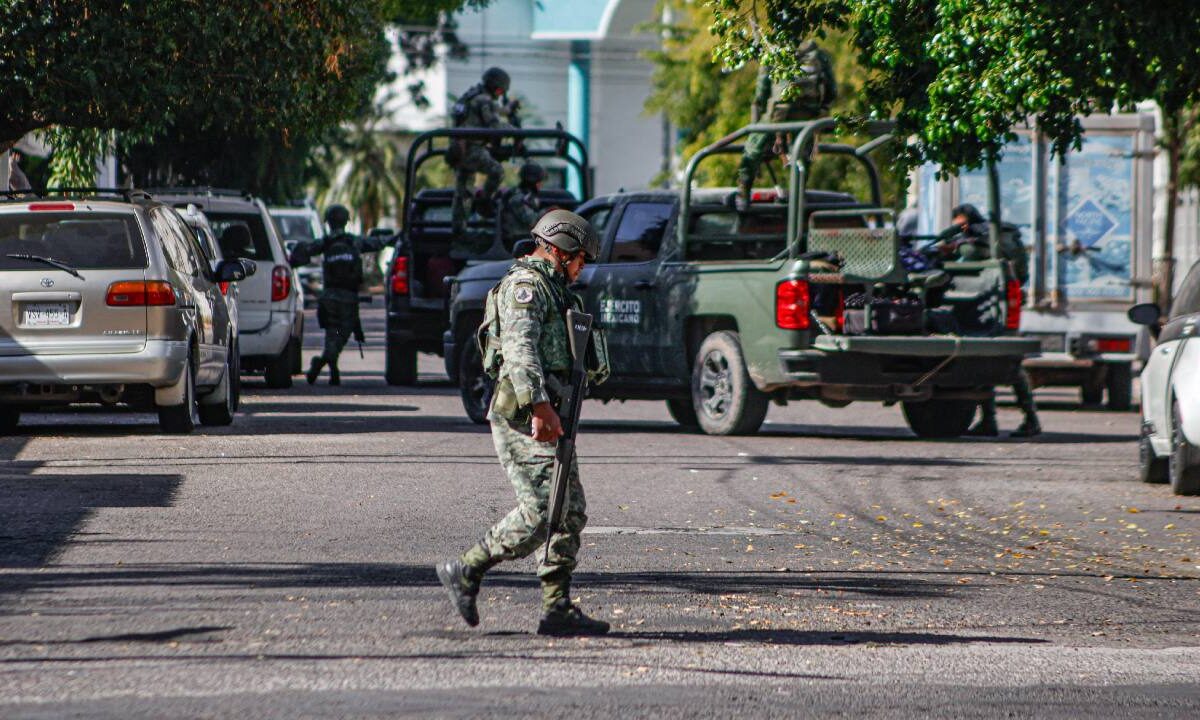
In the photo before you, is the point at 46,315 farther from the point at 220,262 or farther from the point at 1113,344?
the point at 1113,344

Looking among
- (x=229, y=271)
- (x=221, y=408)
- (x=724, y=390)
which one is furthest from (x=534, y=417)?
(x=229, y=271)

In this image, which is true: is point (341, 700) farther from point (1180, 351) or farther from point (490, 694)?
point (1180, 351)

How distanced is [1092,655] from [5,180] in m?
21.4

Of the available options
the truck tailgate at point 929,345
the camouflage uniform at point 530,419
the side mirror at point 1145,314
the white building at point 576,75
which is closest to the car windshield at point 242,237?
the truck tailgate at point 929,345

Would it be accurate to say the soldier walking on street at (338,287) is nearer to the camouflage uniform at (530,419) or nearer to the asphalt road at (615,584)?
the asphalt road at (615,584)

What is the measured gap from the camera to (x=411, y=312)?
69.8ft

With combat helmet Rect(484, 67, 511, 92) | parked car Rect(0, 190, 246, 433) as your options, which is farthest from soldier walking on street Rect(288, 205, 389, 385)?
parked car Rect(0, 190, 246, 433)

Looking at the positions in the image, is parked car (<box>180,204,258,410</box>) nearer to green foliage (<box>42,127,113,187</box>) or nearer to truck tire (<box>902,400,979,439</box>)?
green foliage (<box>42,127,113,187</box>)

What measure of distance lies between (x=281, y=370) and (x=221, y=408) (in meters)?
5.55

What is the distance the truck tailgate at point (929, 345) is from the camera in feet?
50.4

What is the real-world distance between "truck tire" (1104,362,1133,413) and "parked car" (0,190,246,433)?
33.6 ft

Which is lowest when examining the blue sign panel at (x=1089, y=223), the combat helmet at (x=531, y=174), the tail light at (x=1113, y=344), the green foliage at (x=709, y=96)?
the tail light at (x=1113, y=344)

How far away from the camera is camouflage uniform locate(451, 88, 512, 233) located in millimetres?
21172

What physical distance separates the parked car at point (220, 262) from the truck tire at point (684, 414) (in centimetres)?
363
